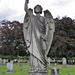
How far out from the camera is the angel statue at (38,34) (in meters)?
5.86

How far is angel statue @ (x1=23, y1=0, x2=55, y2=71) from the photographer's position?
19.2ft

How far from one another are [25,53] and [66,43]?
13.5 m

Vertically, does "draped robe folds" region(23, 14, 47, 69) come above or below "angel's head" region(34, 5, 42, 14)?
below

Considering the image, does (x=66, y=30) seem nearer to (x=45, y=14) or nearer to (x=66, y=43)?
(x=66, y=43)

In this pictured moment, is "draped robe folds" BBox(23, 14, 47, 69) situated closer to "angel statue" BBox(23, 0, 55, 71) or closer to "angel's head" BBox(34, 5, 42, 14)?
"angel statue" BBox(23, 0, 55, 71)

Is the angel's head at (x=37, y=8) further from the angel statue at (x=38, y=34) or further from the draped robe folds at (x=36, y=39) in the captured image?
the draped robe folds at (x=36, y=39)

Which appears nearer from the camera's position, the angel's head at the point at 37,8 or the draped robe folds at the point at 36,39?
the draped robe folds at the point at 36,39

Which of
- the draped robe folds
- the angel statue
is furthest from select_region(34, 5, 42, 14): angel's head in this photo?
the draped robe folds

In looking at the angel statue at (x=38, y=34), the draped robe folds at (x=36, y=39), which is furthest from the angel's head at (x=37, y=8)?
the draped robe folds at (x=36, y=39)

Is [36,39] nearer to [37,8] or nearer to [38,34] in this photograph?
[38,34]

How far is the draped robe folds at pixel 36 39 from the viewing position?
5.86 meters

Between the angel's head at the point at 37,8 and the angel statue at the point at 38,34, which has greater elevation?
the angel's head at the point at 37,8

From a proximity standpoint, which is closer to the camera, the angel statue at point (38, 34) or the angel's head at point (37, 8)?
the angel statue at point (38, 34)

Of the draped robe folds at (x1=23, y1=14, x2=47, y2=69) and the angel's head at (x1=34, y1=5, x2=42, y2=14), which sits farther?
the angel's head at (x1=34, y1=5, x2=42, y2=14)
